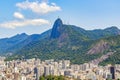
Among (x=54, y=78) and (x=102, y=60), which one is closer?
(x=54, y=78)

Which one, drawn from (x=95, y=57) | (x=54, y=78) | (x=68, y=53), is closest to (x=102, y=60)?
(x=95, y=57)

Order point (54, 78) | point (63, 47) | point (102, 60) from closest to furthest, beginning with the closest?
1. point (54, 78)
2. point (102, 60)
3. point (63, 47)

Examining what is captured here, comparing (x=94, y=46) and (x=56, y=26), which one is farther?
(x=56, y=26)

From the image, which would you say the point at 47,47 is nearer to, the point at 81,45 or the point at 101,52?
the point at 81,45

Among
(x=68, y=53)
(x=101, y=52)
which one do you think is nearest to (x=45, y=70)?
(x=101, y=52)

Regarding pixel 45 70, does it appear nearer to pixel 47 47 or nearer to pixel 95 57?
pixel 95 57

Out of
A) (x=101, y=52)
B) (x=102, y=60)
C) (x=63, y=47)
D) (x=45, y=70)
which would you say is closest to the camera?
(x=45, y=70)

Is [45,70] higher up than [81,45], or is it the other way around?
[81,45]

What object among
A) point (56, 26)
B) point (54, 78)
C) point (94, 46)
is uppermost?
point (56, 26)

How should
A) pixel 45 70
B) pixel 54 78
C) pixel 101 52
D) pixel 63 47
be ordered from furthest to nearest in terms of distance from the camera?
pixel 63 47, pixel 101 52, pixel 45 70, pixel 54 78
